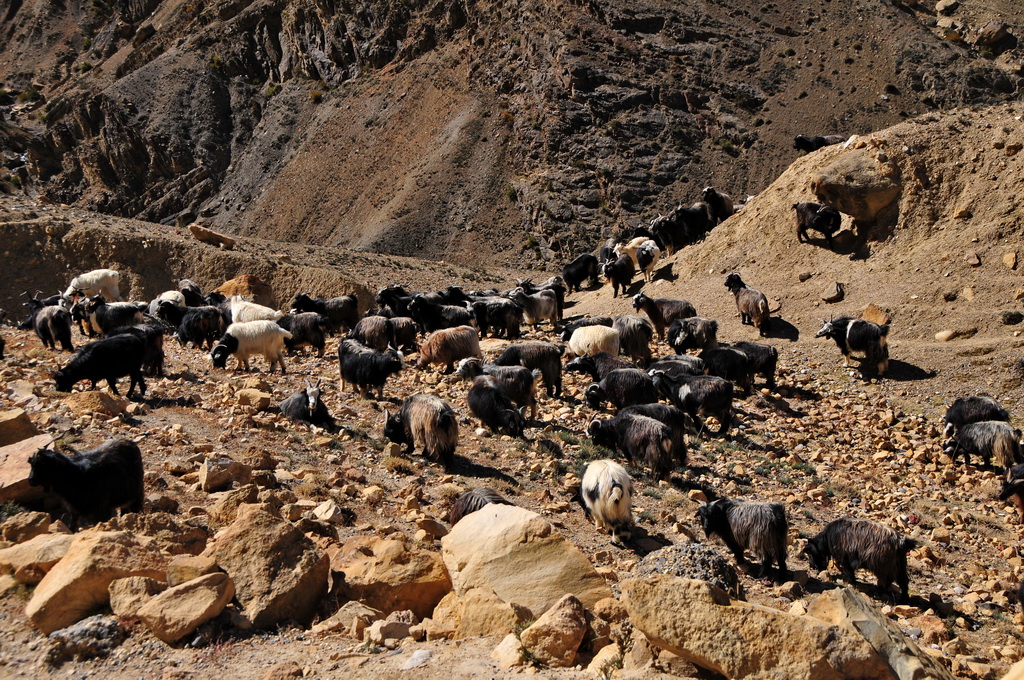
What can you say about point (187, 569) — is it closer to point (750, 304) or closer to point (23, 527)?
point (23, 527)

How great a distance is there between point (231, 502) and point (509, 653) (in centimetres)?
351

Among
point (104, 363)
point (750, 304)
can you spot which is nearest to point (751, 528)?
point (104, 363)

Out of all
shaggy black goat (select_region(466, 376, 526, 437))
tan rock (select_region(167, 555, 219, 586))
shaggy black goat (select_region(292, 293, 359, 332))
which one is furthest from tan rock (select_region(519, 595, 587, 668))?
shaggy black goat (select_region(292, 293, 359, 332))

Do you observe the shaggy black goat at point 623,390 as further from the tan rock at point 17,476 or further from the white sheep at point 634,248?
the white sheep at point 634,248

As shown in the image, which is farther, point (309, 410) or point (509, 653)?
point (309, 410)

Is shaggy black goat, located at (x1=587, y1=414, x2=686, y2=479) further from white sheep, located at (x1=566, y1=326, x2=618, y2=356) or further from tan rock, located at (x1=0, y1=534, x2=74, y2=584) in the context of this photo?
tan rock, located at (x1=0, y1=534, x2=74, y2=584)

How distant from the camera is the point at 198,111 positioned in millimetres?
64188

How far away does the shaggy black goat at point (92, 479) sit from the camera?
22.2 ft

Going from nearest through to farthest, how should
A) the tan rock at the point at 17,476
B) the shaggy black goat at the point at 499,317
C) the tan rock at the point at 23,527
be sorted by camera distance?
the tan rock at the point at 23,527 → the tan rock at the point at 17,476 → the shaggy black goat at the point at 499,317

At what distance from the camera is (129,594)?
217 inches

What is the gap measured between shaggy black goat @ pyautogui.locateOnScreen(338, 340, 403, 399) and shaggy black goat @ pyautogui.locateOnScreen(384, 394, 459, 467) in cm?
222

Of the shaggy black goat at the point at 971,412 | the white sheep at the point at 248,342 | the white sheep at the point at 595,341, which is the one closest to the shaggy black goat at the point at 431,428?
the white sheep at the point at 248,342

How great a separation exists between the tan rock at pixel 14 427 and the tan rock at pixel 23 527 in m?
1.75

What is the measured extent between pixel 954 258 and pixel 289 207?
47.4 meters
